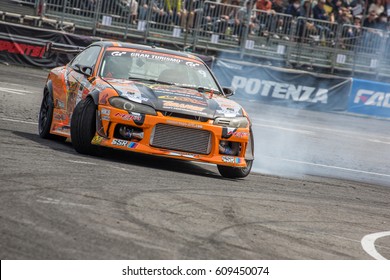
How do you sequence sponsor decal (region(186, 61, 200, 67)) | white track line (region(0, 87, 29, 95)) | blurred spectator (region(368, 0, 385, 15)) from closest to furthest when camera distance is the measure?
sponsor decal (region(186, 61, 200, 67))
white track line (region(0, 87, 29, 95))
blurred spectator (region(368, 0, 385, 15))

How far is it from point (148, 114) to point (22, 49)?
15.9 m

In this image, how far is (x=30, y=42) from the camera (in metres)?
24.4

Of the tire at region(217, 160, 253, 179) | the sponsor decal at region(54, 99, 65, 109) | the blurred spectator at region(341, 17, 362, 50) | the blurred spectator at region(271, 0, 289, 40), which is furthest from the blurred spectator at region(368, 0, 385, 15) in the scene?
the tire at region(217, 160, 253, 179)

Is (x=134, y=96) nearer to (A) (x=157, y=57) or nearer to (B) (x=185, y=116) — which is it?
(B) (x=185, y=116)

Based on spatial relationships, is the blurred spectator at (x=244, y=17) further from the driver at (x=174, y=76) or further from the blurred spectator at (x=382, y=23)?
the driver at (x=174, y=76)

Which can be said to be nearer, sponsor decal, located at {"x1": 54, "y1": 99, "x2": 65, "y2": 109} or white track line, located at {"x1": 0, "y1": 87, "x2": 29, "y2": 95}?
sponsor decal, located at {"x1": 54, "y1": 99, "x2": 65, "y2": 109}

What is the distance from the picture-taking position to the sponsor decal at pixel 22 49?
24.3 m

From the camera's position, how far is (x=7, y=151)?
29.6ft

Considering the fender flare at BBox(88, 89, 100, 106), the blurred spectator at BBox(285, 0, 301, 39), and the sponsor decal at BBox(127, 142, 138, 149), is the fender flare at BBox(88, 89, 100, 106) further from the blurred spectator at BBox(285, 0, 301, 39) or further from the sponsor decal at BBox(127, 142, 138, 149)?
the blurred spectator at BBox(285, 0, 301, 39)

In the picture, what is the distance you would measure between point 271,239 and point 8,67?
60.1 ft

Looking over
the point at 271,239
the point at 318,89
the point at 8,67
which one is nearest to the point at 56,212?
the point at 271,239

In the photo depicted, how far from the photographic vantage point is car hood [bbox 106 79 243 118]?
955 cm

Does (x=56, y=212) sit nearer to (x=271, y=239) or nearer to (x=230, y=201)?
(x=271, y=239)

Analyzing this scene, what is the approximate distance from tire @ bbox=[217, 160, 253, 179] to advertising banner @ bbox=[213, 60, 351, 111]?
1499 cm
